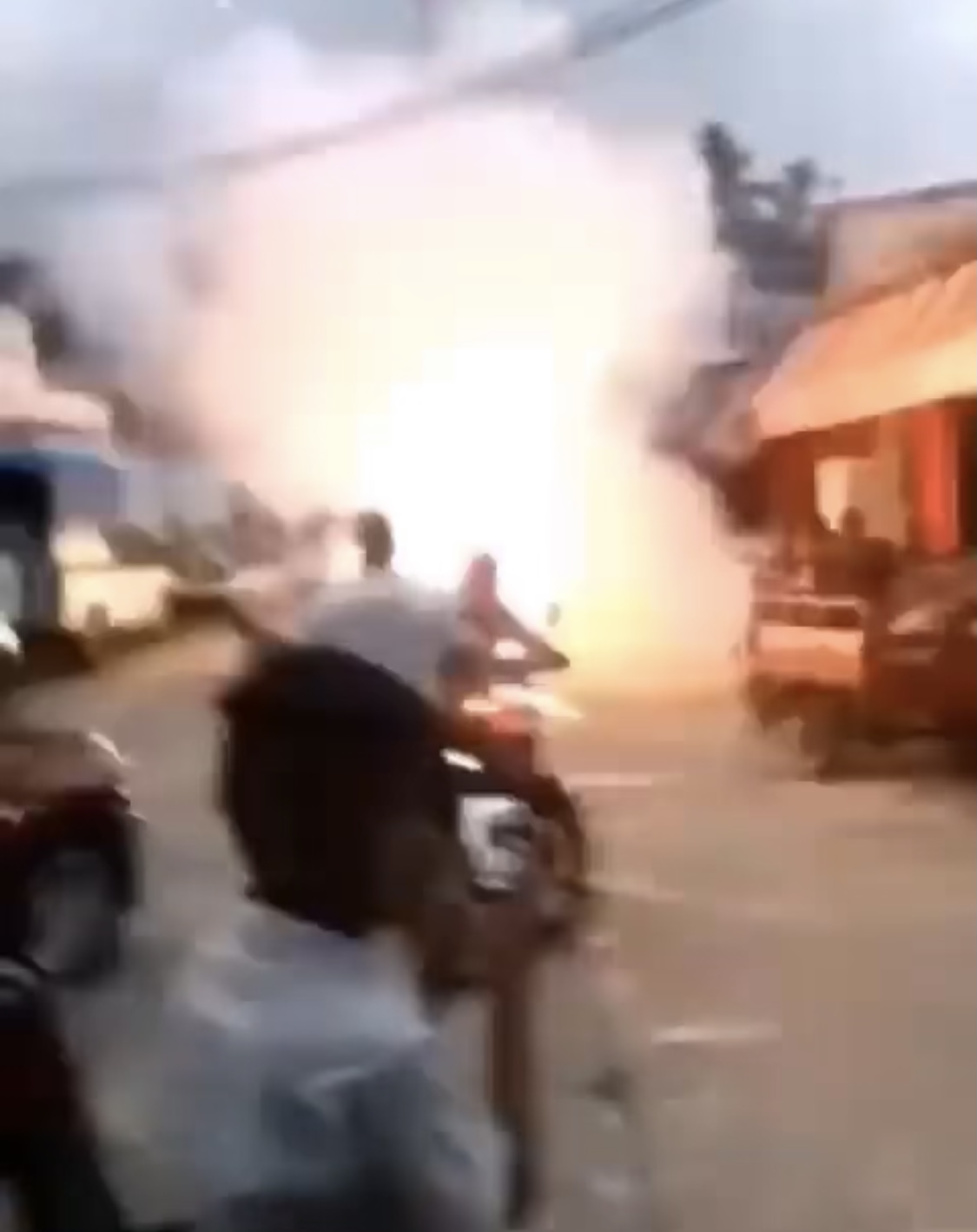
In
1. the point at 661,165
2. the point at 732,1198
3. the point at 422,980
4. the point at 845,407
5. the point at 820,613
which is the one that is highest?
the point at 661,165

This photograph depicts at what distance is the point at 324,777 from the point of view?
3.61ft

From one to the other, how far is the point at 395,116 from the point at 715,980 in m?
0.49

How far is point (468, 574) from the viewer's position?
1179mm

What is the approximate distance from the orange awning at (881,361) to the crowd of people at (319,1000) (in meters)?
0.25

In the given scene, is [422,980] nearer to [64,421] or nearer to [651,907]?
[651,907]

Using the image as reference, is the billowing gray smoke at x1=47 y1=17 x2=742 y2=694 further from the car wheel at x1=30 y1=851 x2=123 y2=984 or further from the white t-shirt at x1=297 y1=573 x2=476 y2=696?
the car wheel at x1=30 y1=851 x2=123 y2=984

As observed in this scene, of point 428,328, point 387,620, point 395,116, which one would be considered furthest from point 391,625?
point 395,116

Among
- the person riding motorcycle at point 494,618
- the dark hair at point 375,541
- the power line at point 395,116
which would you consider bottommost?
the person riding motorcycle at point 494,618

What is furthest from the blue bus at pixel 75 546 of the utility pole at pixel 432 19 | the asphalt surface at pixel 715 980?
the utility pole at pixel 432 19

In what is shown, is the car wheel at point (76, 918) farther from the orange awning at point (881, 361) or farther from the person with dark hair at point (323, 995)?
the orange awning at point (881, 361)

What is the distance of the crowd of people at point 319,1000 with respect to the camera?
3.55ft

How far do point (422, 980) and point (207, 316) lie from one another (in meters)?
0.37

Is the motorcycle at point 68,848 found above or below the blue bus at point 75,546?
below

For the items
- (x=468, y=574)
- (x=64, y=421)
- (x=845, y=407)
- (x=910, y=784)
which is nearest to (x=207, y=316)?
(x=64, y=421)
